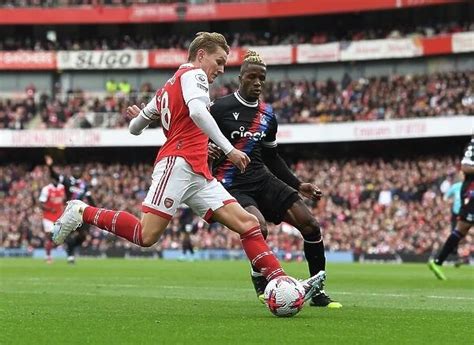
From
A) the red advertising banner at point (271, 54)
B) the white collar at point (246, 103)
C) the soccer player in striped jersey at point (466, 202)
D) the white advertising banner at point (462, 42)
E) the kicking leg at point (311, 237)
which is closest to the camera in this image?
the kicking leg at point (311, 237)

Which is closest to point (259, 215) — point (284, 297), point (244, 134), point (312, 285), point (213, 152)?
point (213, 152)

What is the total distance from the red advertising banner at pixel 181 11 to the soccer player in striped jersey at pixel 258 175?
35985 mm

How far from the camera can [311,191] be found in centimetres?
1112

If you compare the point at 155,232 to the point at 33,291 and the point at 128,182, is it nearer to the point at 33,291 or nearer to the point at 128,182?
the point at 33,291

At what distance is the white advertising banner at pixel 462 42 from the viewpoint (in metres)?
44.4

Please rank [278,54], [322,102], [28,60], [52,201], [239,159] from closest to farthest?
[239,159], [52,201], [322,102], [278,54], [28,60]

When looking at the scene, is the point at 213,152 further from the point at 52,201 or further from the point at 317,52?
the point at 317,52

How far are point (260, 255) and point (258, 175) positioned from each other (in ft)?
5.80

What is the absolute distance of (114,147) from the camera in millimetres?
52375

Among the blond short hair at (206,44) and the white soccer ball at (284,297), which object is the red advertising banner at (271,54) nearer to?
the blond short hair at (206,44)

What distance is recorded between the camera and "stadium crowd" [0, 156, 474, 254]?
36.7 metres

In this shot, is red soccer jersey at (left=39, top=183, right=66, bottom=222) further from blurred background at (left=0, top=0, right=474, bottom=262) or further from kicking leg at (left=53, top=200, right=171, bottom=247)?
kicking leg at (left=53, top=200, right=171, bottom=247)

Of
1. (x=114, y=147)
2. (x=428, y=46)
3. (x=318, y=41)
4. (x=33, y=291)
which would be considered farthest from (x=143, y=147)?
(x=33, y=291)

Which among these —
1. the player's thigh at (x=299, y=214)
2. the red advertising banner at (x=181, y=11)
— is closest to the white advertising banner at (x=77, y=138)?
the red advertising banner at (x=181, y=11)
